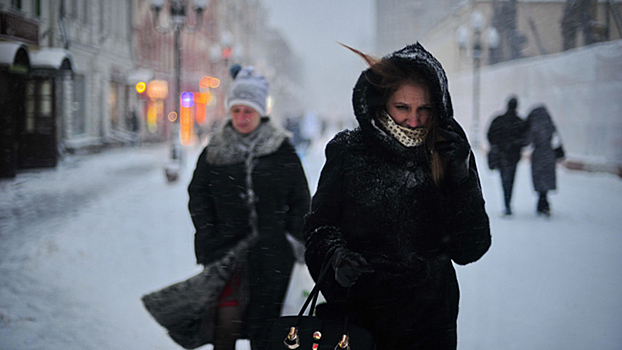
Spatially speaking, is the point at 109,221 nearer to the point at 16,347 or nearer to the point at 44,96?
the point at 16,347

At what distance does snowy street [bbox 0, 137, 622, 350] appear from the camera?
4.02 meters

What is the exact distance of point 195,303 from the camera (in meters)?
2.88

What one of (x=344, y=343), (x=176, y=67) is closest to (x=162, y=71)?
(x=176, y=67)

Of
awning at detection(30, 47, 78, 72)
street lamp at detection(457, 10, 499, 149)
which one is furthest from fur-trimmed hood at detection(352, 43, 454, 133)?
street lamp at detection(457, 10, 499, 149)

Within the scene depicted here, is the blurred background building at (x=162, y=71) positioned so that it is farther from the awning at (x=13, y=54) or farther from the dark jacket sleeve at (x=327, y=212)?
the dark jacket sleeve at (x=327, y=212)

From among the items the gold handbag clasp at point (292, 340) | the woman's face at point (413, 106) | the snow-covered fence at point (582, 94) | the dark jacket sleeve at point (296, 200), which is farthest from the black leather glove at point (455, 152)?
the snow-covered fence at point (582, 94)

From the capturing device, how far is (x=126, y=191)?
1152 cm

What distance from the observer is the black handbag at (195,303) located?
9.45 feet

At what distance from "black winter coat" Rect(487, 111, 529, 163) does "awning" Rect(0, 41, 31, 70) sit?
25.4 feet

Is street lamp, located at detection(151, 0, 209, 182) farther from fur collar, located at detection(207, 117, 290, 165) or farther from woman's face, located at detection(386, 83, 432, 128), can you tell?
woman's face, located at detection(386, 83, 432, 128)

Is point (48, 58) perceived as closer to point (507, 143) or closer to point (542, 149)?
point (507, 143)

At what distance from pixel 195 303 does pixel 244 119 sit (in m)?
1.13

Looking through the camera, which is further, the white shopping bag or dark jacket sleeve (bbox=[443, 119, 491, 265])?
the white shopping bag

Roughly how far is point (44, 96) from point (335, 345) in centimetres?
1382
